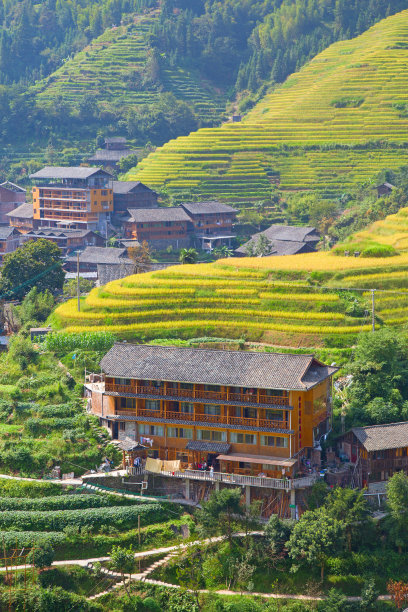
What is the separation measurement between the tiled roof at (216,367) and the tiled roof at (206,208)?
45100mm

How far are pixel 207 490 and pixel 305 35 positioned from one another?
383 feet

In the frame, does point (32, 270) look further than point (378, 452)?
Yes

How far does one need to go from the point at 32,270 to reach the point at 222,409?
95.3 feet

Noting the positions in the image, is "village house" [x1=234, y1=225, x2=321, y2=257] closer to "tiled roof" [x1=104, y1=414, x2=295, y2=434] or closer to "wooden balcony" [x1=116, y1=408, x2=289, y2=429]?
"wooden balcony" [x1=116, y1=408, x2=289, y2=429]

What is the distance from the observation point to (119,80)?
137375mm

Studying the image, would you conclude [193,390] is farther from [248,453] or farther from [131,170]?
[131,170]

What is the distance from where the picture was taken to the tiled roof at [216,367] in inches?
1797

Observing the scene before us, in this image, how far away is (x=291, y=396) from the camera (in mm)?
45375

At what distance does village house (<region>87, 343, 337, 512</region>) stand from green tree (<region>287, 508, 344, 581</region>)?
298 centimetres

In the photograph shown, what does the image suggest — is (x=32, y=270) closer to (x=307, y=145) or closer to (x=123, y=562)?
Answer: (x=123, y=562)

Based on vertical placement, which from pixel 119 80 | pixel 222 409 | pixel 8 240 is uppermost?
pixel 119 80

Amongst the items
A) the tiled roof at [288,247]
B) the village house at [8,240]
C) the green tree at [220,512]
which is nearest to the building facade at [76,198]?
the village house at [8,240]

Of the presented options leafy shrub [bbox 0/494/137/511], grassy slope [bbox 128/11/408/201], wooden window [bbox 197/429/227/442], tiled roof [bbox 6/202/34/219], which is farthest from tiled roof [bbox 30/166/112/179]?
leafy shrub [bbox 0/494/137/511]

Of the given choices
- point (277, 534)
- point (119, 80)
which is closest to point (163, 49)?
point (119, 80)
